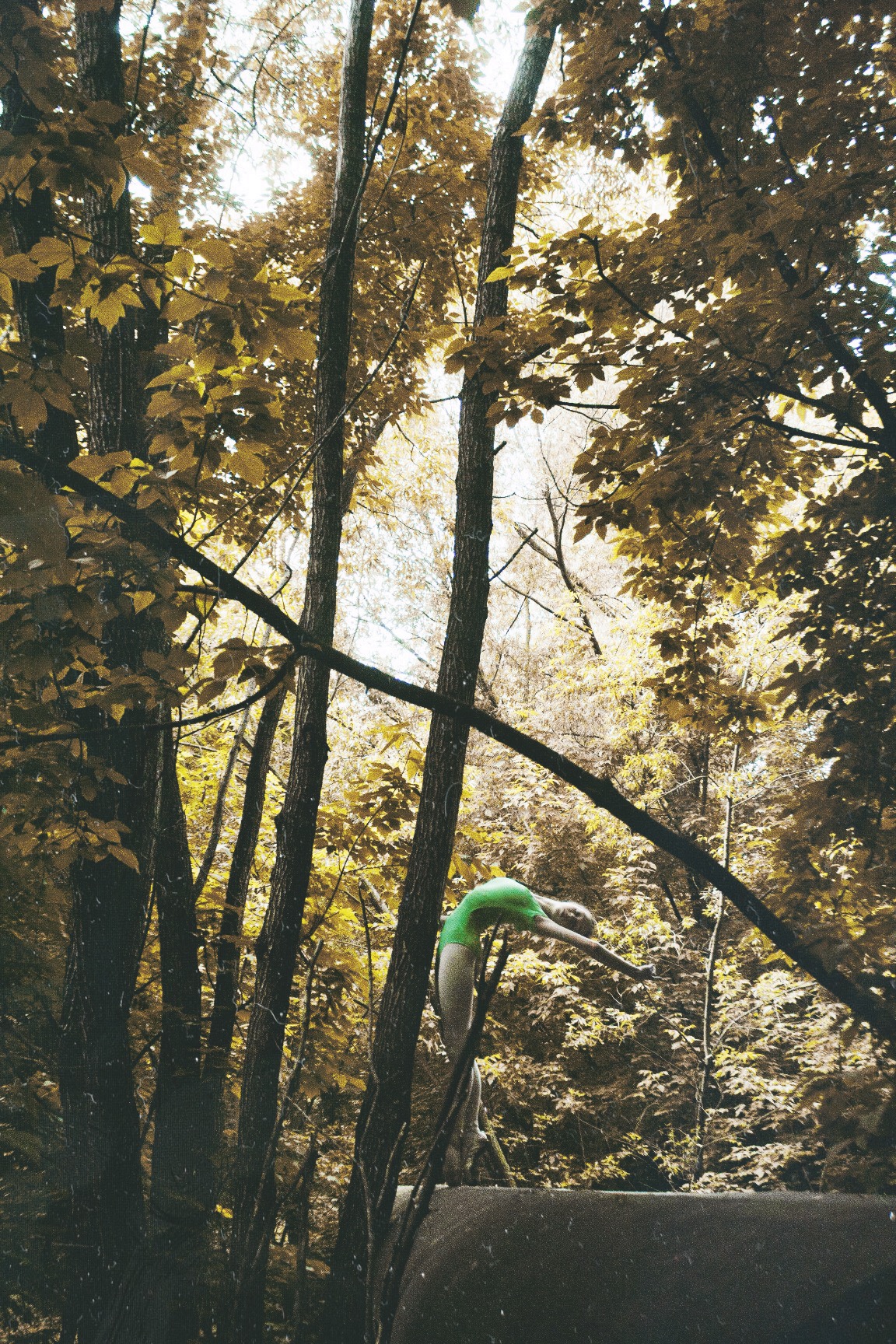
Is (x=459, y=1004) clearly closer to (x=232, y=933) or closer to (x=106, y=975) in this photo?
(x=106, y=975)

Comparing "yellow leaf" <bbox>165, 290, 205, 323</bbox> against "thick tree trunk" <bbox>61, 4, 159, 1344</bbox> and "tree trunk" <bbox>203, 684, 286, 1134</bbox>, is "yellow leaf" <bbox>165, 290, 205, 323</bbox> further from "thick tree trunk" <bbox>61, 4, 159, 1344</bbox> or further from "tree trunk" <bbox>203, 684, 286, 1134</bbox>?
"tree trunk" <bbox>203, 684, 286, 1134</bbox>

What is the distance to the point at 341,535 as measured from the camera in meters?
4.60

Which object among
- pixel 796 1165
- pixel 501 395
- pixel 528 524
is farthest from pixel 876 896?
pixel 528 524

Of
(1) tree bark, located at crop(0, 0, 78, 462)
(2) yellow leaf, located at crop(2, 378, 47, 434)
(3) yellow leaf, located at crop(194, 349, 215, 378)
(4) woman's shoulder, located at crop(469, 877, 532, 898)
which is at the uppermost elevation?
(1) tree bark, located at crop(0, 0, 78, 462)

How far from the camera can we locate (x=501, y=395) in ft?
9.91

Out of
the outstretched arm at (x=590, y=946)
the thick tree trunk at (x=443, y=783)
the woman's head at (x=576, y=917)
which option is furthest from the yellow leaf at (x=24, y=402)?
the woman's head at (x=576, y=917)

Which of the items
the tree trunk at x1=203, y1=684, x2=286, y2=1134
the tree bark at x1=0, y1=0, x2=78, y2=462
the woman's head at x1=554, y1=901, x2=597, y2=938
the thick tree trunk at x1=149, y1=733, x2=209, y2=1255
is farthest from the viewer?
the tree trunk at x1=203, y1=684, x2=286, y2=1134

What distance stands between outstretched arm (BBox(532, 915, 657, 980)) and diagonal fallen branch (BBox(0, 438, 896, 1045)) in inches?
Result: 41.9

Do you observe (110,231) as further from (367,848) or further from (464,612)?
(367,848)

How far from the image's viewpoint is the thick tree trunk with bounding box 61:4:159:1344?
350 centimetres

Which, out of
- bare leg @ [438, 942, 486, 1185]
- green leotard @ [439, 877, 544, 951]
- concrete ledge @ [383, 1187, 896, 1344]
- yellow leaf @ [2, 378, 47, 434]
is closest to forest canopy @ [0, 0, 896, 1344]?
yellow leaf @ [2, 378, 47, 434]

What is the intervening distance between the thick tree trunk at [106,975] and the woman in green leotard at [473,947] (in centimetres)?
137

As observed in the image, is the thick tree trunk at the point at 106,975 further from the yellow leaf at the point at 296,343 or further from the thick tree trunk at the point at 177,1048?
the yellow leaf at the point at 296,343

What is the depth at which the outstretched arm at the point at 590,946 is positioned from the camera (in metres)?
3.00
